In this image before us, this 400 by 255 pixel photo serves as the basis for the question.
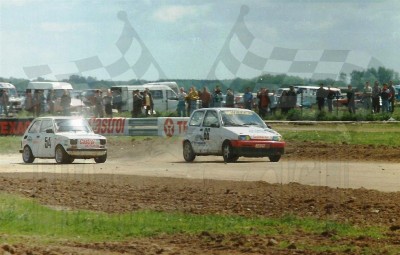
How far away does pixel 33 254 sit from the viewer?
12.9m

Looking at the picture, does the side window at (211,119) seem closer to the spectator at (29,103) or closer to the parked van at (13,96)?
the spectator at (29,103)

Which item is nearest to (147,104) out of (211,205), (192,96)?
(192,96)

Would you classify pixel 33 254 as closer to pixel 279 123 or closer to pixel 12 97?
pixel 279 123

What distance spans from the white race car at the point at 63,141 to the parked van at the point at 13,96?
23669mm

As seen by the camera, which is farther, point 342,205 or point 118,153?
point 118,153

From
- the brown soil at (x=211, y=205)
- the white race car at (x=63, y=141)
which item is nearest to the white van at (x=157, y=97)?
the white race car at (x=63, y=141)

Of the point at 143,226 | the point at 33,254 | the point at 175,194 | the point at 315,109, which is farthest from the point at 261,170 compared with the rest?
the point at 315,109

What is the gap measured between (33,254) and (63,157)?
62.2ft

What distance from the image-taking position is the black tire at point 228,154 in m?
30.1

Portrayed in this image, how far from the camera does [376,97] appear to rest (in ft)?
146

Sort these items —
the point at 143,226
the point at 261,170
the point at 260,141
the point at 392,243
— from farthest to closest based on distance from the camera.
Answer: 1. the point at 260,141
2. the point at 261,170
3. the point at 143,226
4. the point at 392,243

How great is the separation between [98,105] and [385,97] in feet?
42.1

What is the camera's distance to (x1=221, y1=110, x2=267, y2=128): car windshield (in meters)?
31.0

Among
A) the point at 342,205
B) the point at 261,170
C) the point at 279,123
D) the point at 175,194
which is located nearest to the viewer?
the point at 342,205
